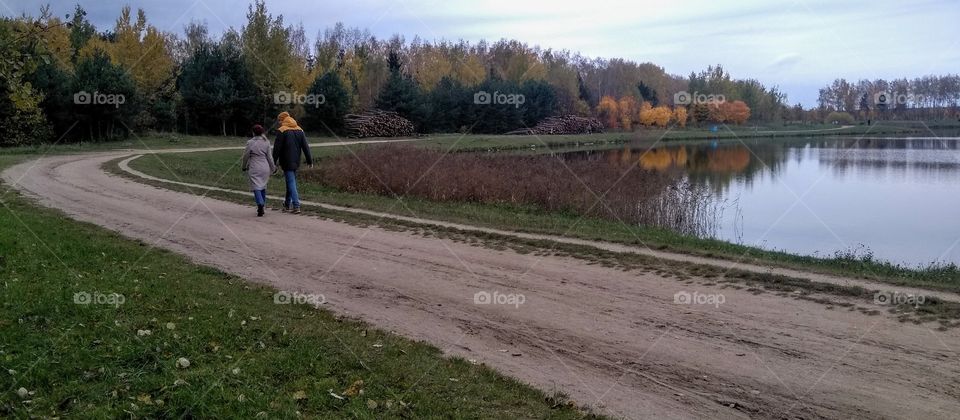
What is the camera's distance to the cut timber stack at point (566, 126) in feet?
248

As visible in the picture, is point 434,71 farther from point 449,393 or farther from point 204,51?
point 449,393

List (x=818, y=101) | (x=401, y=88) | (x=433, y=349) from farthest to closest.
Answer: (x=818, y=101) < (x=401, y=88) < (x=433, y=349)

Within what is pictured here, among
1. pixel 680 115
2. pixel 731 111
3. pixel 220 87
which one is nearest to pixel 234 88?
pixel 220 87

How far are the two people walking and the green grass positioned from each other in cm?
708

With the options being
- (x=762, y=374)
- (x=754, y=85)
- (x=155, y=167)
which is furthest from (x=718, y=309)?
(x=754, y=85)

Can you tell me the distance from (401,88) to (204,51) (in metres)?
17.3

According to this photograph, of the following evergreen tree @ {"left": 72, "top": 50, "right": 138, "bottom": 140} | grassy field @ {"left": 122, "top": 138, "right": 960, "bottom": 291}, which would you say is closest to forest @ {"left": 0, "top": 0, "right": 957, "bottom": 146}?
evergreen tree @ {"left": 72, "top": 50, "right": 138, "bottom": 140}

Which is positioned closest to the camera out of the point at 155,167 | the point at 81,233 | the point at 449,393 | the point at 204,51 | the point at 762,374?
the point at 449,393

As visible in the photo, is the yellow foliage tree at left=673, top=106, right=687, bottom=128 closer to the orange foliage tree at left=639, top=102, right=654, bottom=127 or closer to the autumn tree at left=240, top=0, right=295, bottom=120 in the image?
the orange foliage tree at left=639, top=102, right=654, bottom=127

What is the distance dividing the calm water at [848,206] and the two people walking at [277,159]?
11.6 m

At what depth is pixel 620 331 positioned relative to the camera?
755cm

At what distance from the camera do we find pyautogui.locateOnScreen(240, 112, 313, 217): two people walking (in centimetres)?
1603

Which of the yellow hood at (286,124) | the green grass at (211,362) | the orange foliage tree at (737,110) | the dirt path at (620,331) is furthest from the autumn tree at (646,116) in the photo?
the green grass at (211,362)

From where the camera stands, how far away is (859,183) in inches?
1192
